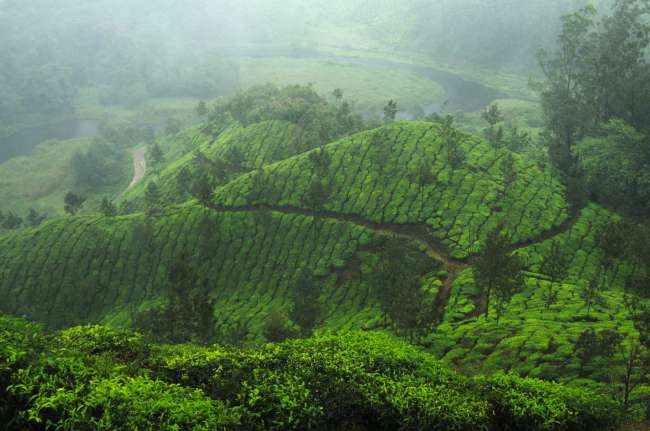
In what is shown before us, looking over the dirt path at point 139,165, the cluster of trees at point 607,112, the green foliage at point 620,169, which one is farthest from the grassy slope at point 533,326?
the dirt path at point 139,165

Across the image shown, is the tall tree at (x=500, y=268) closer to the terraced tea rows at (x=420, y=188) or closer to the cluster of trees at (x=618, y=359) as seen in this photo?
the cluster of trees at (x=618, y=359)

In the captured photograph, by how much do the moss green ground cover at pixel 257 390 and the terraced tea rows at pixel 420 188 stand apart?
28.1 metres

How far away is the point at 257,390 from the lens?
46.9ft

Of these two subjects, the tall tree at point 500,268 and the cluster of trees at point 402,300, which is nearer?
the cluster of trees at point 402,300

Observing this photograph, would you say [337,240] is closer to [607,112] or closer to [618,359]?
[618,359]

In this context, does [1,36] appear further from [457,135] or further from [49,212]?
[457,135]

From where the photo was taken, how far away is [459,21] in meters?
180

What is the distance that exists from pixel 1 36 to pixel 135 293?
192m

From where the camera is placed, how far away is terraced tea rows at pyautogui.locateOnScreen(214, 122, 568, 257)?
156 ft

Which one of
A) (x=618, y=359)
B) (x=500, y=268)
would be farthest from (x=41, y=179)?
(x=618, y=359)

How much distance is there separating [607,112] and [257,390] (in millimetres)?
73076

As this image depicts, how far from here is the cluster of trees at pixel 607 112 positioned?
173 ft

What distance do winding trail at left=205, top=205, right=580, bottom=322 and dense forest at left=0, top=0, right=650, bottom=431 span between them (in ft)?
0.65

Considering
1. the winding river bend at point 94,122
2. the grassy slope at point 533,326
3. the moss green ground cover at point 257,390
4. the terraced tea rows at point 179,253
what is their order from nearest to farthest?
the moss green ground cover at point 257,390
the grassy slope at point 533,326
the terraced tea rows at point 179,253
the winding river bend at point 94,122
